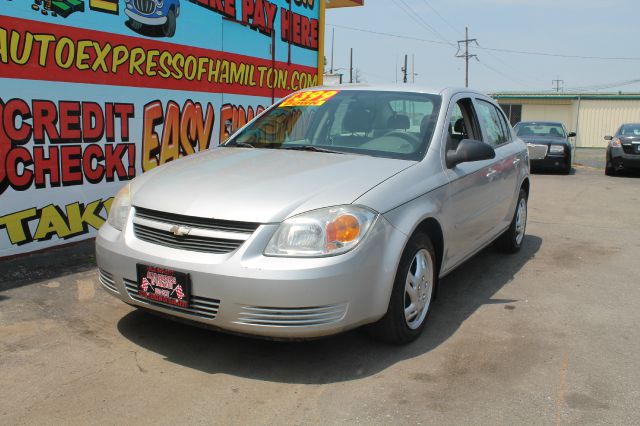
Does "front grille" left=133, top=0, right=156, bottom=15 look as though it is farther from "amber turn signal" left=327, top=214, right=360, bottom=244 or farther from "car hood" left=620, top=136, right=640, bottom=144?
"car hood" left=620, top=136, right=640, bottom=144

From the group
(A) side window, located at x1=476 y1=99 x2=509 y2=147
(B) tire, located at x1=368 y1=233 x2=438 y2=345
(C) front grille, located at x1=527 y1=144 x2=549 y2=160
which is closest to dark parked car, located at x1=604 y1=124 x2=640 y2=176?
(C) front grille, located at x1=527 y1=144 x2=549 y2=160

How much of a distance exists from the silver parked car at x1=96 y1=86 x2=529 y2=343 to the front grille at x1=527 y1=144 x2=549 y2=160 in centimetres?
1051

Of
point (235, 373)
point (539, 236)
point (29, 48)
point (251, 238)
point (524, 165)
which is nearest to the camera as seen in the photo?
point (251, 238)

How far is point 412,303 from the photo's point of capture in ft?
12.3

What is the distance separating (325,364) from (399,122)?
72.8 inches

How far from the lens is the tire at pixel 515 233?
6125 millimetres

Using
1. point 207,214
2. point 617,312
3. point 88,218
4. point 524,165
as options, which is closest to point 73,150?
point 88,218

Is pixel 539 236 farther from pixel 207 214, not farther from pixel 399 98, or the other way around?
pixel 207 214

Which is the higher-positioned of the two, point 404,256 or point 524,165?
point 524,165

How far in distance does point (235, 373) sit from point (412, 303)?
1.15 m

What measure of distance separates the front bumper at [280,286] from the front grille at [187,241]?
0.04 metres

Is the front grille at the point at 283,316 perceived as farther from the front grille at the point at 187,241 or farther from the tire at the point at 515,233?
the tire at the point at 515,233

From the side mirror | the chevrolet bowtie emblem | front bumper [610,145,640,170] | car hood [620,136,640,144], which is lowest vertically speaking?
the chevrolet bowtie emblem

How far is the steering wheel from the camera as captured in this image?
4157 millimetres
